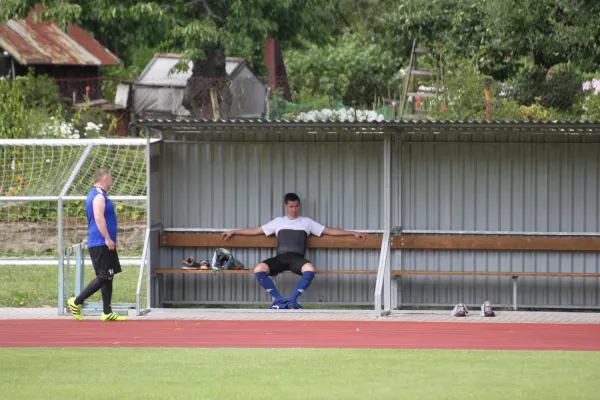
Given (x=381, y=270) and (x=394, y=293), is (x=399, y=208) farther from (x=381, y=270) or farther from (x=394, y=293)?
(x=381, y=270)

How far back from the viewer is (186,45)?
3092 centimetres

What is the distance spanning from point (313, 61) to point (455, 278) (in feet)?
90.7

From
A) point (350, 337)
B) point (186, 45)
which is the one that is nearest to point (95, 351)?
point (350, 337)

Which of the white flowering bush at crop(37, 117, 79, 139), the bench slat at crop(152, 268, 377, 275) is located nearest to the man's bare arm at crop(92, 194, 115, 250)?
the bench slat at crop(152, 268, 377, 275)

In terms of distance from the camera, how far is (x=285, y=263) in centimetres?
1764

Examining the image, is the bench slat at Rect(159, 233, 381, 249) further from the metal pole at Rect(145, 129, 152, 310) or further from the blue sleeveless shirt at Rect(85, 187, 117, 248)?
the blue sleeveless shirt at Rect(85, 187, 117, 248)

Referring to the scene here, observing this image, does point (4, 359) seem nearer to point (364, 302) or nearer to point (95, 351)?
point (95, 351)

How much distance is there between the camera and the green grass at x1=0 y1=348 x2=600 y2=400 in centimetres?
1069

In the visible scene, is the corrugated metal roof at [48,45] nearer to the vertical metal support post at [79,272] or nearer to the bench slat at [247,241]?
the bench slat at [247,241]

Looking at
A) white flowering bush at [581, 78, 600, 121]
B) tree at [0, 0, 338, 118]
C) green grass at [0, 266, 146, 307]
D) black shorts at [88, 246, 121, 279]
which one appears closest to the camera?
black shorts at [88, 246, 121, 279]

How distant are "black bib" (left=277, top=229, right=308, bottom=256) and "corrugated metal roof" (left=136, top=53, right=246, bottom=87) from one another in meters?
17.1

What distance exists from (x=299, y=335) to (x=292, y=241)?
9.74ft

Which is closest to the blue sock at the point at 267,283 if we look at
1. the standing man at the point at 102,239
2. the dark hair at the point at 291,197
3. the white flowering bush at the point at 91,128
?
the dark hair at the point at 291,197

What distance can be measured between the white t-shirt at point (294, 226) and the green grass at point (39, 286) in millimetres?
2099
